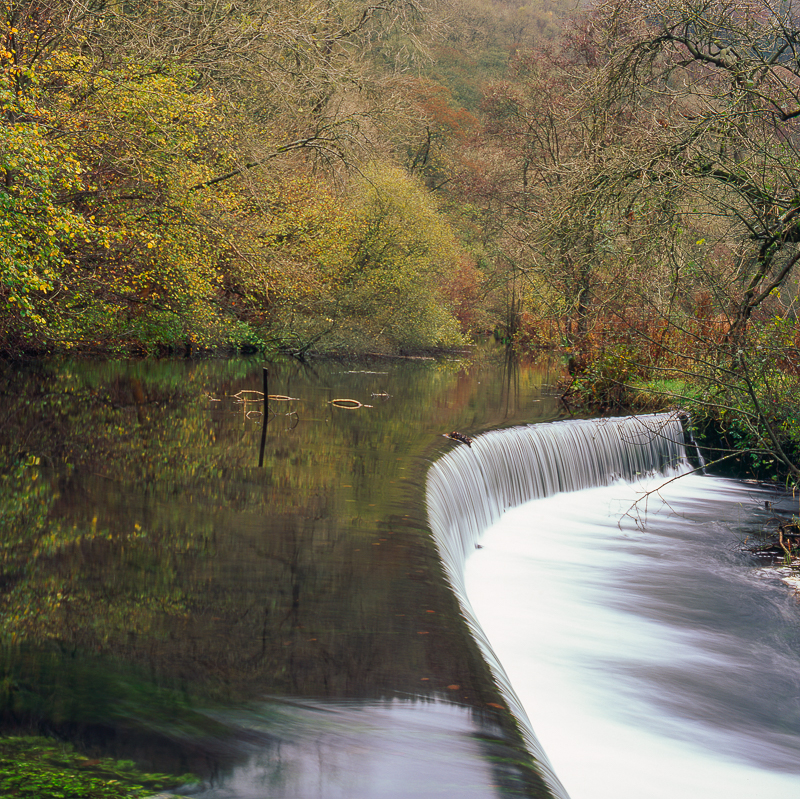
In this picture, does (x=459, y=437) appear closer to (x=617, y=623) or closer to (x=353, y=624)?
(x=617, y=623)

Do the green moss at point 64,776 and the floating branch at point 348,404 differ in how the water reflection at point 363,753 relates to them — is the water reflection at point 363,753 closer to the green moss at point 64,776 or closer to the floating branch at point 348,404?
the green moss at point 64,776

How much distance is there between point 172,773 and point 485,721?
143cm

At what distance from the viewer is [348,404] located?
1614cm

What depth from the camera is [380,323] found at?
2898 centimetres

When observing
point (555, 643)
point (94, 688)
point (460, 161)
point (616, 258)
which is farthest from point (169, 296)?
point (460, 161)

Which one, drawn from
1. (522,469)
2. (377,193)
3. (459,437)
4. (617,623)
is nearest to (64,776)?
(617,623)

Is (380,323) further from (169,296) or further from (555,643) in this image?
(555,643)

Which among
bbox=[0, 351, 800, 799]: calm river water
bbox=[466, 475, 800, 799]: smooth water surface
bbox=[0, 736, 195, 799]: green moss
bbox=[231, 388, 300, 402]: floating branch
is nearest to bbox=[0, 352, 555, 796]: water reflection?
bbox=[0, 351, 800, 799]: calm river water

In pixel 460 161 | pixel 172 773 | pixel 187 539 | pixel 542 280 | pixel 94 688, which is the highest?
pixel 460 161

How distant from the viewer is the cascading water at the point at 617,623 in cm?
552

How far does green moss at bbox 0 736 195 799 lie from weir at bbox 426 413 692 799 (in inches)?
94.2

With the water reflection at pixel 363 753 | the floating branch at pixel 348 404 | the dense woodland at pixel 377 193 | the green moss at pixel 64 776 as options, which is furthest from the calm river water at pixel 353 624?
the floating branch at pixel 348 404

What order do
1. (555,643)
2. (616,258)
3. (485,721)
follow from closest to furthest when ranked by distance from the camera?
(485,721)
(555,643)
(616,258)

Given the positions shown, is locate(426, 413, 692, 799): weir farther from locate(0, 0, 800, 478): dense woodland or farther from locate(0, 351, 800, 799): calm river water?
locate(0, 0, 800, 478): dense woodland
